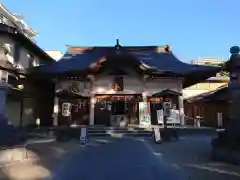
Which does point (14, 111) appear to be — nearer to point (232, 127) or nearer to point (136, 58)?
point (136, 58)

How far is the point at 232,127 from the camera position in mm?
8992

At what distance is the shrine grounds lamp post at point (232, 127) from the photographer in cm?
865

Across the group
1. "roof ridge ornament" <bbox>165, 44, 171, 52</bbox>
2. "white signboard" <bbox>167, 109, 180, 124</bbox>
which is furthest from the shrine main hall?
"roof ridge ornament" <bbox>165, 44, 171, 52</bbox>

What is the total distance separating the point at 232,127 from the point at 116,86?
1276 cm

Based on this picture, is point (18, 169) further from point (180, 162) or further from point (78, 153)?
point (180, 162)

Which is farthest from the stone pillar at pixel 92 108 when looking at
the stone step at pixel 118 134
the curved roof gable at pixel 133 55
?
the stone step at pixel 118 134

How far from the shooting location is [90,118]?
20.4 m

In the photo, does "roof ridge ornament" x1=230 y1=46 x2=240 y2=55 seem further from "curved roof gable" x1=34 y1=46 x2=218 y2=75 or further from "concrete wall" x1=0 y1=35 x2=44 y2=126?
"concrete wall" x1=0 y1=35 x2=44 y2=126

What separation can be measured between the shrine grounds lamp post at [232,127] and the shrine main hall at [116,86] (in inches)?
388

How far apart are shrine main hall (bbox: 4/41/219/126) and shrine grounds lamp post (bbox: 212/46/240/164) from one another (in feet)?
32.3

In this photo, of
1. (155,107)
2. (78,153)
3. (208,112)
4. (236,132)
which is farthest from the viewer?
(208,112)

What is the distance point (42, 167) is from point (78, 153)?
103 inches

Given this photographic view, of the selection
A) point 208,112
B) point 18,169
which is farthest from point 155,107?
point 18,169

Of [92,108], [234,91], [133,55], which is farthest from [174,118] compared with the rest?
[234,91]
